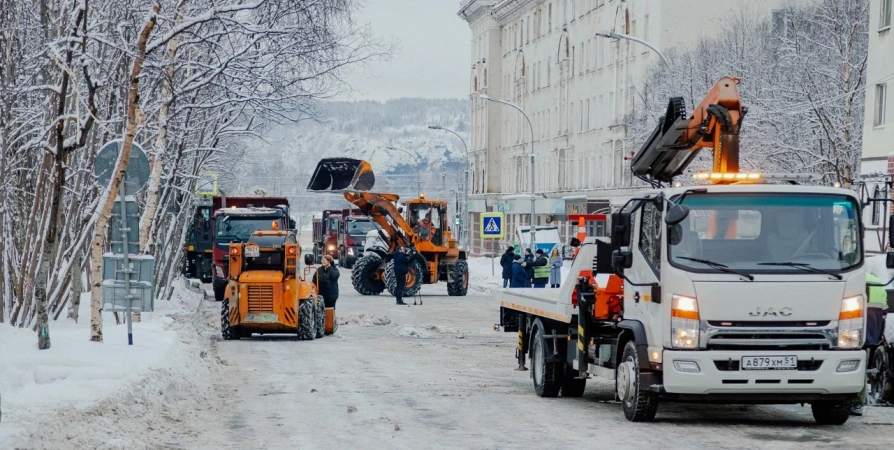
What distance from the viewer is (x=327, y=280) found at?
27219 mm

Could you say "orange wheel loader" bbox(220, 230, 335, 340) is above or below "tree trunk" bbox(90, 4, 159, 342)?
below

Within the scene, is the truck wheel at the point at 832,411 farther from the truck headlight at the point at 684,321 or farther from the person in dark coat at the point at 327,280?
the person in dark coat at the point at 327,280

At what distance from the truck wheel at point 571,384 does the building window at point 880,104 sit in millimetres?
24736

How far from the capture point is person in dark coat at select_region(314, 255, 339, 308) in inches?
1070

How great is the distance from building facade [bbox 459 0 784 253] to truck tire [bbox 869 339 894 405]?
3647 cm

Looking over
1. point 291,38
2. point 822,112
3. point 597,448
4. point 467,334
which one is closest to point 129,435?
point 597,448

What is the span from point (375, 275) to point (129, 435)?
31.1m

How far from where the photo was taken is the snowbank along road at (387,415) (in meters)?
11.7

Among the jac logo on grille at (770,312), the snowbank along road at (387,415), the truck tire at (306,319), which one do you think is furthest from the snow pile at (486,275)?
the jac logo on grille at (770,312)

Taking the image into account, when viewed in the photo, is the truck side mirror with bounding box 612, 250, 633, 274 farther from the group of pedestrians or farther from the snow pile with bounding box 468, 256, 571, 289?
the snow pile with bounding box 468, 256, 571, 289

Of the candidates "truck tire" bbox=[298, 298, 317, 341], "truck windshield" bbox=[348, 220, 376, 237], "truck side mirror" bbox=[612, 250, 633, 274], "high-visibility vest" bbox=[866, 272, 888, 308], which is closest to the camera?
"truck side mirror" bbox=[612, 250, 633, 274]

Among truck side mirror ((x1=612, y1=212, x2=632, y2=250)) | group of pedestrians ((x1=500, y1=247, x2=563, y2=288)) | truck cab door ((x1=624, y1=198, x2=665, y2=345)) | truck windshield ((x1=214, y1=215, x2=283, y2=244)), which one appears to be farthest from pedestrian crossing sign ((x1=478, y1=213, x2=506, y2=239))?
truck side mirror ((x1=612, y1=212, x2=632, y2=250))

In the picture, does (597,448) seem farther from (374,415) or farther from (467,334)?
(467,334)

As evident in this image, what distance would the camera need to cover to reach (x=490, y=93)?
3907 inches
